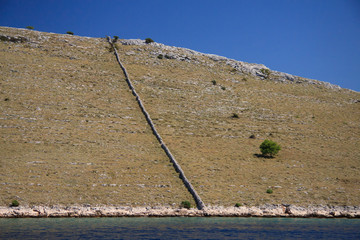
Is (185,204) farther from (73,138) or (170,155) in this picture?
(73,138)

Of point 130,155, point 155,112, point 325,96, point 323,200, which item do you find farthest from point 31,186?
point 325,96

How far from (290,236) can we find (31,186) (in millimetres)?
23970

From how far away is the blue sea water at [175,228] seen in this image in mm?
20562

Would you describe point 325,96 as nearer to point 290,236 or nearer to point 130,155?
point 130,155

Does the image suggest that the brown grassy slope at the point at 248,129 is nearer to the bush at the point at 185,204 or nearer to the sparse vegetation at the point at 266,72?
the bush at the point at 185,204

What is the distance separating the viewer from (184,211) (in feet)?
96.7

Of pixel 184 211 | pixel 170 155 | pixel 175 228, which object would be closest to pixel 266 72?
pixel 170 155

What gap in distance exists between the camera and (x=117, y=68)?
6975cm

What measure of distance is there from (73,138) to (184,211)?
19922mm

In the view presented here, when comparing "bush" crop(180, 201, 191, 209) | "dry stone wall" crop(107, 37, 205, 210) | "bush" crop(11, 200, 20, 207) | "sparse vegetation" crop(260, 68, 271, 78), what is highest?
"sparse vegetation" crop(260, 68, 271, 78)

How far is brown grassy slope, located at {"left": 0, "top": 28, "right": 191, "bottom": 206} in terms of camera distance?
102 ft

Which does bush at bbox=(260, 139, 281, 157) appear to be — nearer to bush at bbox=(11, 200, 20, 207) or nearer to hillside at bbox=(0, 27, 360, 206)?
hillside at bbox=(0, 27, 360, 206)

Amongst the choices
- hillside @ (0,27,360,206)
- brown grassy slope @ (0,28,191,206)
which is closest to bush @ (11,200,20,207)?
brown grassy slope @ (0,28,191,206)

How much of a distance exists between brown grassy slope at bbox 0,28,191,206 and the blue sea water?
174 inches
